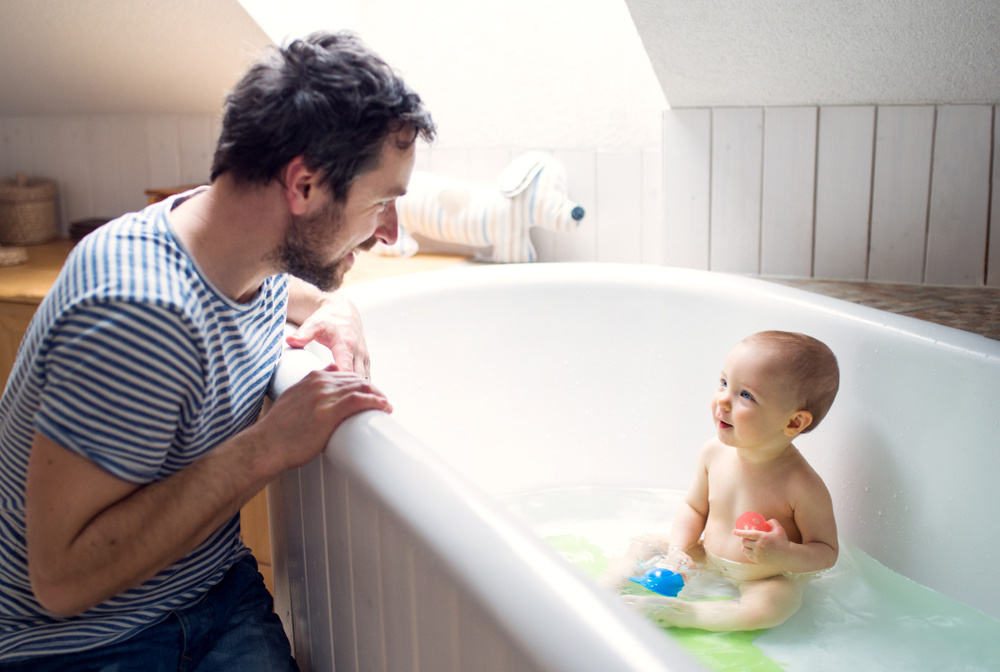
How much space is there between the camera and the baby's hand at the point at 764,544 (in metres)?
1.18

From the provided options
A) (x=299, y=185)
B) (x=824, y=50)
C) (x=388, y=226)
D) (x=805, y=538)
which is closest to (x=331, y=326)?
(x=388, y=226)

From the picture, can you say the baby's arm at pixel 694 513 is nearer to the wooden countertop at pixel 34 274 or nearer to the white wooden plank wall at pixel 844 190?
the white wooden plank wall at pixel 844 190

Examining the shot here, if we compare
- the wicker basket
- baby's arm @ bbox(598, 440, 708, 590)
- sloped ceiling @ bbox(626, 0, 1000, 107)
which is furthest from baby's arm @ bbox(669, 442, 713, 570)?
the wicker basket

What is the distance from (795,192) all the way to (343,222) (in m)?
1.22

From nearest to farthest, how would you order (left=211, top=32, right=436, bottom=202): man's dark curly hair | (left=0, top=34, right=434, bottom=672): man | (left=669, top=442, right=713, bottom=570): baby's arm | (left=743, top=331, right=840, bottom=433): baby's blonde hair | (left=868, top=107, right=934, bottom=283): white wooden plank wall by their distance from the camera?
(left=0, top=34, right=434, bottom=672): man
(left=211, top=32, right=436, bottom=202): man's dark curly hair
(left=743, top=331, right=840, bottom=433): baby's blonde hair
(left=669, top=442, right=713, bottom=570): baby's arm
(left=868, top=107, right=934, bottom=283): white wooden plank wall

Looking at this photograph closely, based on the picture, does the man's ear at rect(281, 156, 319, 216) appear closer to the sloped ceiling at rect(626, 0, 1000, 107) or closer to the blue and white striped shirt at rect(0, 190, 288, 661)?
the blue and white striped shirt at rect(0, 190, 288, 661)

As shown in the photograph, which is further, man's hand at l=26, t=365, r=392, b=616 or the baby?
the baby

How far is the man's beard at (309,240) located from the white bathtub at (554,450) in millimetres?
163

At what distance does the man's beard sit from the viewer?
2.93ft

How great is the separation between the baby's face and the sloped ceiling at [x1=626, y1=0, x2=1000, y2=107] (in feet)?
2.08

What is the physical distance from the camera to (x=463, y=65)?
2201 mm

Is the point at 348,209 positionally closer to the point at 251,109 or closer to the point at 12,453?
the point at 251,109

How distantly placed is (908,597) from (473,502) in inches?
31.8

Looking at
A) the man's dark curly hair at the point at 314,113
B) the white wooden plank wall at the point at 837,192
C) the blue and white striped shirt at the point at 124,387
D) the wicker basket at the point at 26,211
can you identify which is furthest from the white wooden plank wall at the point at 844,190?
the wicker basket at the point at 26,211
